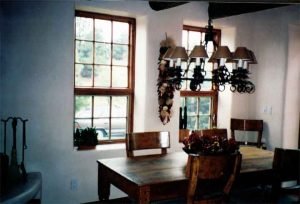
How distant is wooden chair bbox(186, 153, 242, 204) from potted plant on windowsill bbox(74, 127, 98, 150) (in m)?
1.58

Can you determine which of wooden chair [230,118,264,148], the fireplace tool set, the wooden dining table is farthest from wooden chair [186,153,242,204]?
wooden chair [230,118,264,148]

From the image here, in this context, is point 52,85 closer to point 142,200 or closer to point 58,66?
point 58,66

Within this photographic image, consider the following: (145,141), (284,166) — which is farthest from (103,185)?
(284,166)

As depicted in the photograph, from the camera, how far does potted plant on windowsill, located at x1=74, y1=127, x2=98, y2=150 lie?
330 cm

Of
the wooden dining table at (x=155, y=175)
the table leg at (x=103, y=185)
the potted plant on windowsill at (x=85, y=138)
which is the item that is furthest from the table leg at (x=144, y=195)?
the potted plant on windowsill at (x=85, y=138)

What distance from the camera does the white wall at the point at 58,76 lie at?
9.27ft

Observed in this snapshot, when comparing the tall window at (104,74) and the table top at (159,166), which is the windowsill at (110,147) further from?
the table top at (159,166)

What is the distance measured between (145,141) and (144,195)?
921 millimetres

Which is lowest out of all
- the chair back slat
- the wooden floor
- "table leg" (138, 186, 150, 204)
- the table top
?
the wooden floor

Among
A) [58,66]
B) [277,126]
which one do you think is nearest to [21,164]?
[58,66]

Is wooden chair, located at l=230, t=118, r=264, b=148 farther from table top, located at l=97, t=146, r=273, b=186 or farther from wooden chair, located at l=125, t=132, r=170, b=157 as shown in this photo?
wooden chair, located at l=125, t=132, r=170, b=157

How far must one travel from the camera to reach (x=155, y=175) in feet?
6.86

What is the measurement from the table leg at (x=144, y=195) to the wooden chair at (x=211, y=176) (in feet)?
0.81

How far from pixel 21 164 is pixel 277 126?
3017mm
